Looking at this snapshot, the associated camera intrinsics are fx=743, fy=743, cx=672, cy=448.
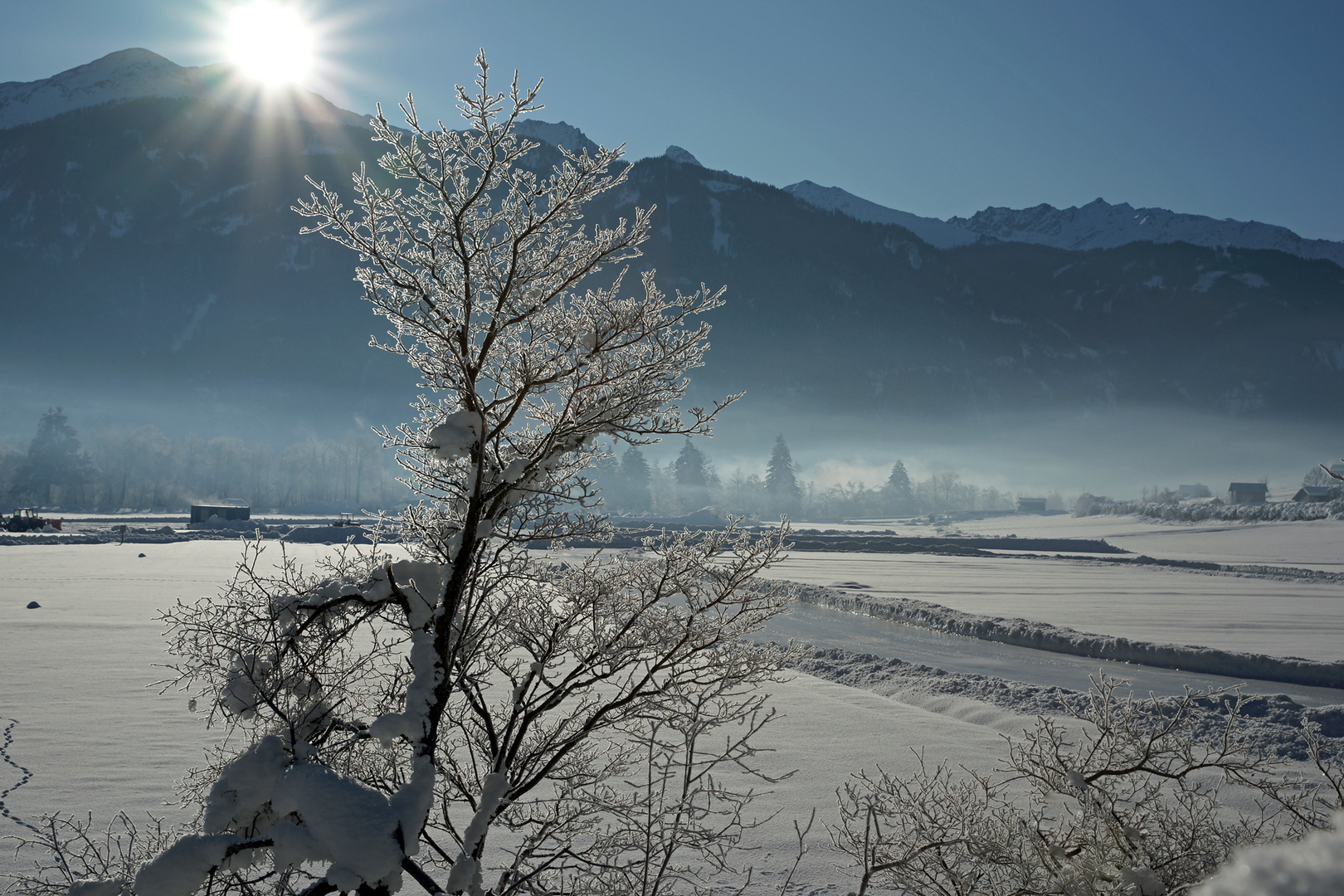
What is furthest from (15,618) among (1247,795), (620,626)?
(1247,795)

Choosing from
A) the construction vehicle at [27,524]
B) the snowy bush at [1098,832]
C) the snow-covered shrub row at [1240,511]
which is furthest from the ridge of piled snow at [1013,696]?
the snow-covered shrub row at [1240,511]

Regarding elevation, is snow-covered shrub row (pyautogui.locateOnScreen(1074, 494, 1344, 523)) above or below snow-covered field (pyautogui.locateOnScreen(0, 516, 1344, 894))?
above

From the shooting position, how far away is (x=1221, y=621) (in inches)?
727

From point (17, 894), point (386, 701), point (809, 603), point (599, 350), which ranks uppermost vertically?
point (599, 350)

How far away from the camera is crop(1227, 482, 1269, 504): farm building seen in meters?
77.7

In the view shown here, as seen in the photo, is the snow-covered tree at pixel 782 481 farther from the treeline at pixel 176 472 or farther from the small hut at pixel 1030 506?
the treeline at pixel 176 472

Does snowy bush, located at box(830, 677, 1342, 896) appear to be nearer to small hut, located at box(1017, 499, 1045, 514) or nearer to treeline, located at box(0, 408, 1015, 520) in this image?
treeline, located at box(0, 408, 1015, 520)

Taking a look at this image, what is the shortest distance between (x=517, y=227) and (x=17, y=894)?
13.9 ft

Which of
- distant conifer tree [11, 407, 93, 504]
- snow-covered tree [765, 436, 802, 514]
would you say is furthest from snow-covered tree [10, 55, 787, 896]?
snow-covered tree [765, 436, 802, 514]

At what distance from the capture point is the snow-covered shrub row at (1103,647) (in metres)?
13.2

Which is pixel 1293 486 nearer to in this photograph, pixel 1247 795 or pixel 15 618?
pixel 1247 795

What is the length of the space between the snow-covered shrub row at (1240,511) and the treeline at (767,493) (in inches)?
1938

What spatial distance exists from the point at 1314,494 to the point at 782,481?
7216 centimetres

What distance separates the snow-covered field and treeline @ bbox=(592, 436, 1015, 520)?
82.4 m
